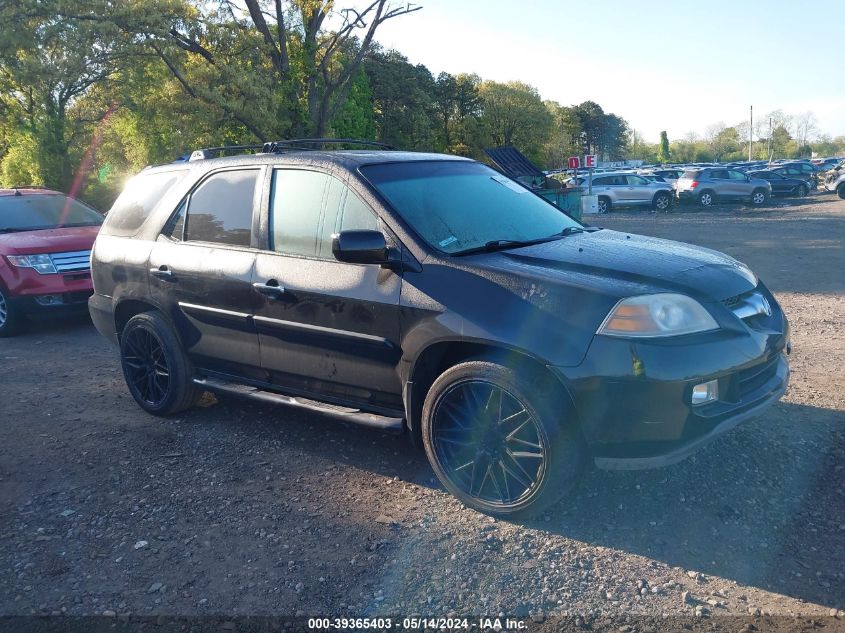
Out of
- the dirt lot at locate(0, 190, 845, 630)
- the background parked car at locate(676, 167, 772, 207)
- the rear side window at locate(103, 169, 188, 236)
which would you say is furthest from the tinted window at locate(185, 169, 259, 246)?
the background parked car at locate(676, 167, 772, 207)

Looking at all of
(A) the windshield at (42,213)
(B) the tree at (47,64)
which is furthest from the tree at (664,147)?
(A) the windshield at (42,213)

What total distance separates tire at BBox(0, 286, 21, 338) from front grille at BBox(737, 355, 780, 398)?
802 cm

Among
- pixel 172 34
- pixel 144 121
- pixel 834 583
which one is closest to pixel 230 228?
pixel 834 583

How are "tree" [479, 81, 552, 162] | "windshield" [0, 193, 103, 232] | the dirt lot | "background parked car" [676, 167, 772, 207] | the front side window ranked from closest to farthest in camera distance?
1. the dirt lot
2. the front side window
3. "windshield" [0, 193, 103, 232]
4. "background parked car" [676, 167, 772, 207]
5. "tree" [479, 81, 552, 162]

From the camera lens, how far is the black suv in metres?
3.47

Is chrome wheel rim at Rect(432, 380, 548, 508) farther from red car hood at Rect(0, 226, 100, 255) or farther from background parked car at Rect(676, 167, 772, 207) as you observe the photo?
background parked car at Rect(676, 167, 772, 207)

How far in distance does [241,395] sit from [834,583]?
342cm

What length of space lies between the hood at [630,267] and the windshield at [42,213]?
7.60m

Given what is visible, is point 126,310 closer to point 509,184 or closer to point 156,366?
point 156,366

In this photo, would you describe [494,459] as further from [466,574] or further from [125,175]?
[125,175]

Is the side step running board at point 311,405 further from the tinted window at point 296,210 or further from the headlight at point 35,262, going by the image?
the headlight at point 35,262

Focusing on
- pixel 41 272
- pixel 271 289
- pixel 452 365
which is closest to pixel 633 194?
pixel 41 272

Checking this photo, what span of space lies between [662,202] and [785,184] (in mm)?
7945

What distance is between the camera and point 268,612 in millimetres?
3141
